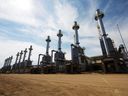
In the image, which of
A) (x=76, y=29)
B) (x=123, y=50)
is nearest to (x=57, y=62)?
(x=76, y=29)

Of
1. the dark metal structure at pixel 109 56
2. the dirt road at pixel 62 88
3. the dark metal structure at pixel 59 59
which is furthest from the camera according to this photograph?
the dark metal structure at pixel 59 59

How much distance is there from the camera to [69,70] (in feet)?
105

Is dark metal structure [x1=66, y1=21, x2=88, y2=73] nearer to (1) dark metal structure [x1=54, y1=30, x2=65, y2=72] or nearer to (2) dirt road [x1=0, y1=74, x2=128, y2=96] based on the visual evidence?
(1) dark metal structure [x1=54, y1=30, x2=65, y2=72]

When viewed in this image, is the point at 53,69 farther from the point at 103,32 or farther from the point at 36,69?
the point at 103,32

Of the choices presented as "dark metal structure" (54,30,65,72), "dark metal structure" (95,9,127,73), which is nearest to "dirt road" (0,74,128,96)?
"dark metal structure" (95,9,127,73)

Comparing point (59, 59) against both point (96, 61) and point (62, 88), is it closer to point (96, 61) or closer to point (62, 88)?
point (96, 61)

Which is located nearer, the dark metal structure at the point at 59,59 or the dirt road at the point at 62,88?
the dirt road at the point at 62,88

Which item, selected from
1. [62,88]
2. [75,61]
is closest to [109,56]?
[75,61]

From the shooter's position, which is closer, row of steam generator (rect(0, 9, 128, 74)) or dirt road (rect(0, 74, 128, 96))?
dirt road (rect(0, 74, 128, 96))

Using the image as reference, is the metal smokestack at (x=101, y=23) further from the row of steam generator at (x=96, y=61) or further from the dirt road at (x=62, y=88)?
the dirt road at (x=62, y=88)

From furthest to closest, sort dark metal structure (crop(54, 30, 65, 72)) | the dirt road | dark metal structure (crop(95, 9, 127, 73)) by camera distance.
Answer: dark metal structure (crop(54, 30, 65, 72))
dark metal structure (crop(95, 9, 127, 73))
the dirt road

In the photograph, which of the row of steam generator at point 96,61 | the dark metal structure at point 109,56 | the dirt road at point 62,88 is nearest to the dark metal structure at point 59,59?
the row of steam generator at point 96,61

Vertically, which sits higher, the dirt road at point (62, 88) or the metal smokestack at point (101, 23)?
the metal smokestack at point (101, 23)

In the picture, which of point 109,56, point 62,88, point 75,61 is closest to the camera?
point 62,88
